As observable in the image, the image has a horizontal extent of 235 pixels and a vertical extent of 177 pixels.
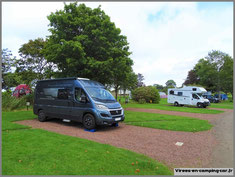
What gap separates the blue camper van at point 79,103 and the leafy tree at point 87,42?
2.23 m

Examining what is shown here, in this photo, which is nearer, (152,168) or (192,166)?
(152,168)

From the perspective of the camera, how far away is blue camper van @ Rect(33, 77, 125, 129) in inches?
325

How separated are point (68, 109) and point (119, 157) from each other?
5.47 metres

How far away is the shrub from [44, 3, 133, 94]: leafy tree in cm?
1867

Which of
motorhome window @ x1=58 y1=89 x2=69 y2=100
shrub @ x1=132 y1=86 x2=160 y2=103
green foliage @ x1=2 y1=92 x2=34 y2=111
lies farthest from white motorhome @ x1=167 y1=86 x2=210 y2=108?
green foliage @ x1=2 y1=92 x2=34 y2=111

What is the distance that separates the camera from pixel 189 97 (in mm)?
24062

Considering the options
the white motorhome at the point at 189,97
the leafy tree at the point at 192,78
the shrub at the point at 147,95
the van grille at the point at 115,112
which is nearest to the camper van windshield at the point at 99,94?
the van grille at the point at 115,112

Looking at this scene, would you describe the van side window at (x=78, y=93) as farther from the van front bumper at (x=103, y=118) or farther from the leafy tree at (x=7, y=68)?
the leafy tree at (x=7, y=68)

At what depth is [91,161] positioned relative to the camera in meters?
4.39

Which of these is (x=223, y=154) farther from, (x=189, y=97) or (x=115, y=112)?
(x=189, y=97)

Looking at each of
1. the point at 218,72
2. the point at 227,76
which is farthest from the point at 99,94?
the point at 218,72

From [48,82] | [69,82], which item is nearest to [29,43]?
[48,82]

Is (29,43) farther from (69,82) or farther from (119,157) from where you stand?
(119,157)

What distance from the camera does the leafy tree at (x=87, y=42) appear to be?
38.0ft
